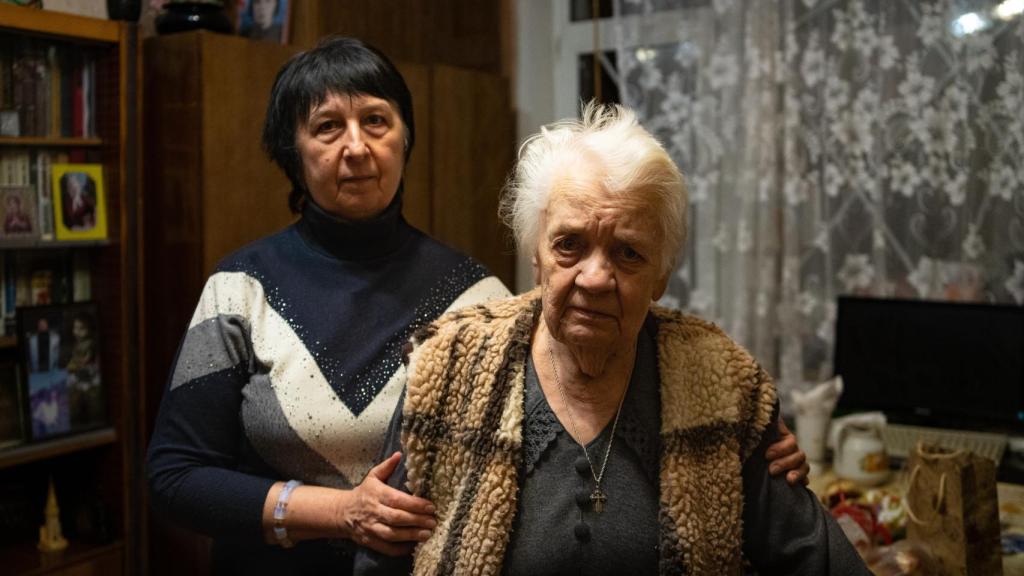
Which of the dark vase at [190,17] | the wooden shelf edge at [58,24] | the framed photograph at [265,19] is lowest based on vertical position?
the wooden shelf edge at [58,24]

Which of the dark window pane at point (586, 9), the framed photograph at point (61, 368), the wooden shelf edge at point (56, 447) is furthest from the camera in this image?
the dark window pane at point (586, 9)

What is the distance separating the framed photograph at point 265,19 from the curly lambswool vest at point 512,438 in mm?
1813

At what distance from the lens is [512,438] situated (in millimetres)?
1408

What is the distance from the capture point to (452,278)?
1876mm

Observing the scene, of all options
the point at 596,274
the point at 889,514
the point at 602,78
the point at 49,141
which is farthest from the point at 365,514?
the point at 602,78

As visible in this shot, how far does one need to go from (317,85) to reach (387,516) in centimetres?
79

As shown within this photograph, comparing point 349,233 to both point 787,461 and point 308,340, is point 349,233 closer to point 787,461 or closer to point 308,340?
point 308,340

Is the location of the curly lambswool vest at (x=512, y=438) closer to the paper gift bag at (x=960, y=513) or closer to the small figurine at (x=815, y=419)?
the paper gift bag at (x=960, y=513)

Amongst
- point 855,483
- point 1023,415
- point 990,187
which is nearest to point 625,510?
point 855,483

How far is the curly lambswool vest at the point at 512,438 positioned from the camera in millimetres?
1379

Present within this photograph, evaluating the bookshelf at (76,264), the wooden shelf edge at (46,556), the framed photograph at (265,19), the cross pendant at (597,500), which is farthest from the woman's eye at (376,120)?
the wooden shelf edge at (46,556)

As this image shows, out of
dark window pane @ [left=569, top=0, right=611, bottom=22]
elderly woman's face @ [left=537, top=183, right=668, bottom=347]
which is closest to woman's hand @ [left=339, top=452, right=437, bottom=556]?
elderly woman's face @ [left=537, top=183, right=668, bottom=347]

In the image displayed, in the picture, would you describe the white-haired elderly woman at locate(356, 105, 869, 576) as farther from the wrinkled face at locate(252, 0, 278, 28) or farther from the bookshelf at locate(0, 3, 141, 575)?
the wrinkled face at locate(252, 0, 278, 28)

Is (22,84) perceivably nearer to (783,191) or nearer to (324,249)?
(324,249)
